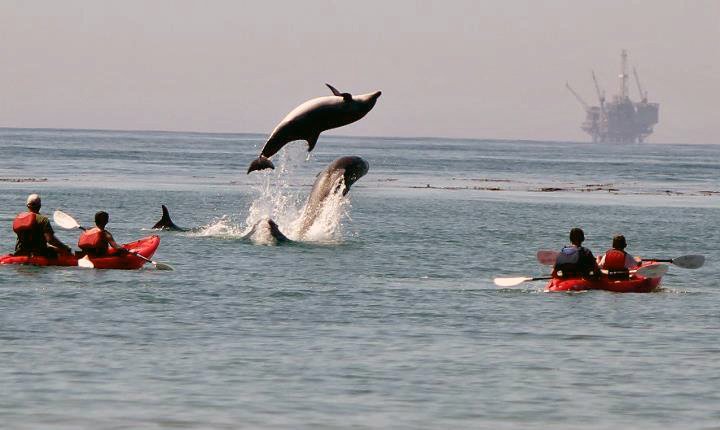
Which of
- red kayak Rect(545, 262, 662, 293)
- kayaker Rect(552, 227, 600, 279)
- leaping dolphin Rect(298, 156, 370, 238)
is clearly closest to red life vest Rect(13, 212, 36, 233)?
red kayak Rect(545, 262, 662, 293)

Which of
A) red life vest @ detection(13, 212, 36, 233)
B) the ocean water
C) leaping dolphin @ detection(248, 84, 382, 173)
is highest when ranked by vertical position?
leaping dolphin @ detection(248, 84, 382, 173)

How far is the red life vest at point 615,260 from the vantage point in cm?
3161

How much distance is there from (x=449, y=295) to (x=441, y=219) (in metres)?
31.0

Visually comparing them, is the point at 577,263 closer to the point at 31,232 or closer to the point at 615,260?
the point at 615,260

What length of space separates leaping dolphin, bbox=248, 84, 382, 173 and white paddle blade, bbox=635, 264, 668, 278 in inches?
305

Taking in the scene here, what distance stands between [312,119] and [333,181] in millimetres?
11669

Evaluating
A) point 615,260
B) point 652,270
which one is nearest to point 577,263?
point 615,260

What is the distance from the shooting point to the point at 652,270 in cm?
3180

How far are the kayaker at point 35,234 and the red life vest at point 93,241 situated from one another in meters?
0.53

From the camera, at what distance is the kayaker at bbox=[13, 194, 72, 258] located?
3259 centimetres

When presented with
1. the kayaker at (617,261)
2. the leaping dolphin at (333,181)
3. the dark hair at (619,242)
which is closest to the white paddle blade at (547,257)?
the kayaker at (617,261)

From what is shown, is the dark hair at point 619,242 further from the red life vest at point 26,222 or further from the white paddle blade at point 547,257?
the red life vest at point 26,222

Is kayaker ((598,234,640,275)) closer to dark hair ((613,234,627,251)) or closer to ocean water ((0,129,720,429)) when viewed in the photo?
dark hair ((613,234,627,251))

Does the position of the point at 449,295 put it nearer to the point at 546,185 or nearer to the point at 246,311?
the point at 246,311
